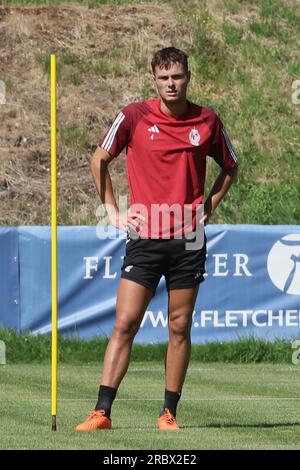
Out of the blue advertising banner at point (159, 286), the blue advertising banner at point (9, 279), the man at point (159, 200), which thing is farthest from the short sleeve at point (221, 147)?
the blue advertising banner at point (9, 279)

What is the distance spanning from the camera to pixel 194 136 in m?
8.28

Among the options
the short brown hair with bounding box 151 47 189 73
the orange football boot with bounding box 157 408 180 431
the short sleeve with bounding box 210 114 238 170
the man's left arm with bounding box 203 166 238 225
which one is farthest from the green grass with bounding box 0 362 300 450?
the short brown hair with bounding box 151 47 189 73

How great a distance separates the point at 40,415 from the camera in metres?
9.12

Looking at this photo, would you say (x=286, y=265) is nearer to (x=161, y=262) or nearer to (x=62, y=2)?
(x=161, y=262)

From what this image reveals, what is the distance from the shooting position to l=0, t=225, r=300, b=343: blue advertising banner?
51.3ft

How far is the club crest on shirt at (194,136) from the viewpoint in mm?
8266

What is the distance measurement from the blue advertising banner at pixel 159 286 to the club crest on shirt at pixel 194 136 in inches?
291

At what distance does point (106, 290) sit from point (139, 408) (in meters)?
5.94

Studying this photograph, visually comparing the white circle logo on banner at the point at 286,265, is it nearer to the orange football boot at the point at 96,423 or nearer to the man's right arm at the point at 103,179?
the man's right arm at the point at 103,179

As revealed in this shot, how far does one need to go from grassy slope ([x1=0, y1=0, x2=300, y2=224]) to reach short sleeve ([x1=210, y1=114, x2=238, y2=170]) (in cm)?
1082

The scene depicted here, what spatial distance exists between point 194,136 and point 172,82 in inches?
13.8

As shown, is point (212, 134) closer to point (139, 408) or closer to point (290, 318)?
point (139, 408)

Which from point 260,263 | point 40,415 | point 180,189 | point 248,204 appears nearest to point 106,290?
point 260,263

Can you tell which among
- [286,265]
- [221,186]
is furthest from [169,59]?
[286,265]
